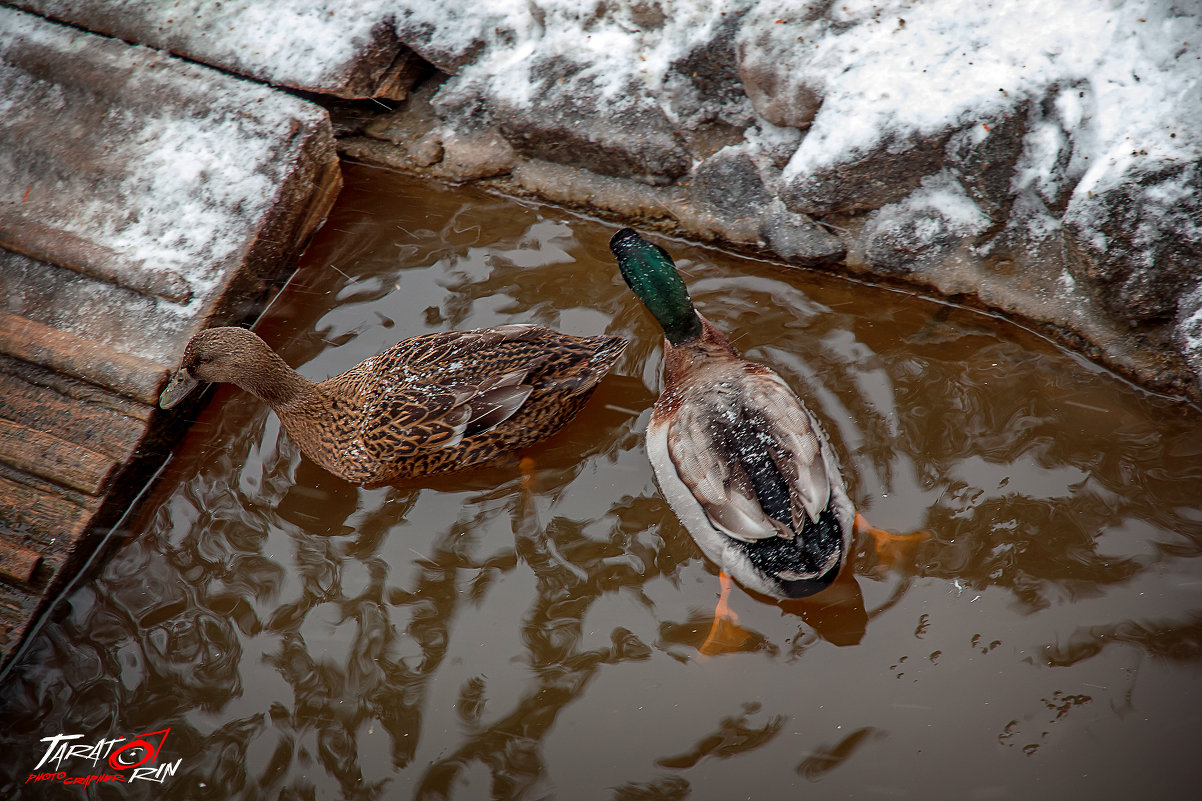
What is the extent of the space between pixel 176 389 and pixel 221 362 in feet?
0.90

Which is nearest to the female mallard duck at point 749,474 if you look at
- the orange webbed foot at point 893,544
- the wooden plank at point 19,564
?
the orange webbed foot at point 893,544

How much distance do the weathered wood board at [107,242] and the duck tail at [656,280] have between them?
6.57 ft

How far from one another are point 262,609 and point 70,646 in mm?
926

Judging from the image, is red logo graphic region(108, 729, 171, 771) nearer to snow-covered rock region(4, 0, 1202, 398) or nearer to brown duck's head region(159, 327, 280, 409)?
brown duck's head region(159, 327, 280, 409)

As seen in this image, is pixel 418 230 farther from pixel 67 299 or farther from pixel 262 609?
pixel 262 609

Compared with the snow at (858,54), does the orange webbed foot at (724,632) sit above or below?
below

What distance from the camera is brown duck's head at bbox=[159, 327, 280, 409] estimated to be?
352cm

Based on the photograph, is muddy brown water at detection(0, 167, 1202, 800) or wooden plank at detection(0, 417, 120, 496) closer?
muddy brown water at detection(0, 167, 1202, 800)

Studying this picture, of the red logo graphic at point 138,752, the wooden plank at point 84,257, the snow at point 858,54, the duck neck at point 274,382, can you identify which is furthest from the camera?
the wooden plank at point 84,257

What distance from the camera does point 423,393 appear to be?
11.6 feet

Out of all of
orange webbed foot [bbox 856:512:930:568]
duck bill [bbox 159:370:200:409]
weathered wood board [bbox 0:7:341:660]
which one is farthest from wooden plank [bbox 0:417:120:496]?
orange webbed foot [bbox 856:512:930:568]

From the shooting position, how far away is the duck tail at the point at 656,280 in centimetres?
367

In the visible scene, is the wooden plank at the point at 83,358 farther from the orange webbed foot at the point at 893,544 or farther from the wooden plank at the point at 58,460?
the orange webbed foot at the point at 893,544

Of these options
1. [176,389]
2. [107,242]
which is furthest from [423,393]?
[107,242]
